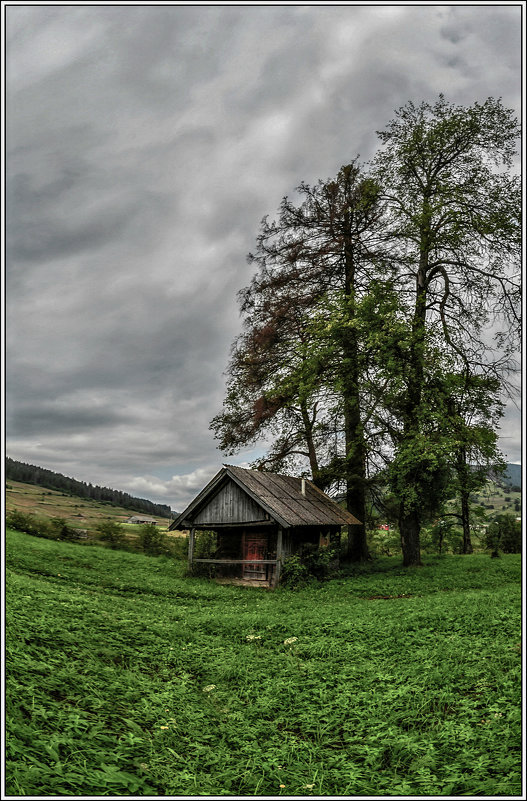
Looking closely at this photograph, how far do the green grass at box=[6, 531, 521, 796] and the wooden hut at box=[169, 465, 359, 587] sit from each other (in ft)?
24.1

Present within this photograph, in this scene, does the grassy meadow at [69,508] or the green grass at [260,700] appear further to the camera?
the grassy meadow at [69,508]

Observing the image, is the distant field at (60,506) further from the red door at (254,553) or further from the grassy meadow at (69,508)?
the red door at (254,553)

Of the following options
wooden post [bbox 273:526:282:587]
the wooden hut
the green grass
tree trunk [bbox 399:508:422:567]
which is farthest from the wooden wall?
the green grass

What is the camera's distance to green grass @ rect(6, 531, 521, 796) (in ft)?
12.5

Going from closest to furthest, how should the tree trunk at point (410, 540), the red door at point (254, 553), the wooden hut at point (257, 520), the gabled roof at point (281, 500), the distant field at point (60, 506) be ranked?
the distant field at point (60, 506), the gabled roof at point (281, 500), the wooden hut at point (257, 520), the red door at point (254, 553), the tree trunk at point (410, 540)

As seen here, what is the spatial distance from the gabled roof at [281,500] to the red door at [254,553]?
87.3 inches

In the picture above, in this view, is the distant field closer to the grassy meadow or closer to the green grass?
the grassy meadow

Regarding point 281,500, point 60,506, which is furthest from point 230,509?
point 60,506

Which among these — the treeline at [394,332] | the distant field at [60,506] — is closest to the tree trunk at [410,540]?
the treeline at [394,332]

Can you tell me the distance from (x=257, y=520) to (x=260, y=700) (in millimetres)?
12724

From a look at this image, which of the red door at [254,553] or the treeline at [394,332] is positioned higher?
the treeline at [394,332]

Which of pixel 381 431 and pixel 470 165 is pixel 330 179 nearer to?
pixel 470 165

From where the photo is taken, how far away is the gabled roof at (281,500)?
1769 centimetres

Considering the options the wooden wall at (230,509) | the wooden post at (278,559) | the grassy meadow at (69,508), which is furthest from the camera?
the wooden wall at (230,509)
